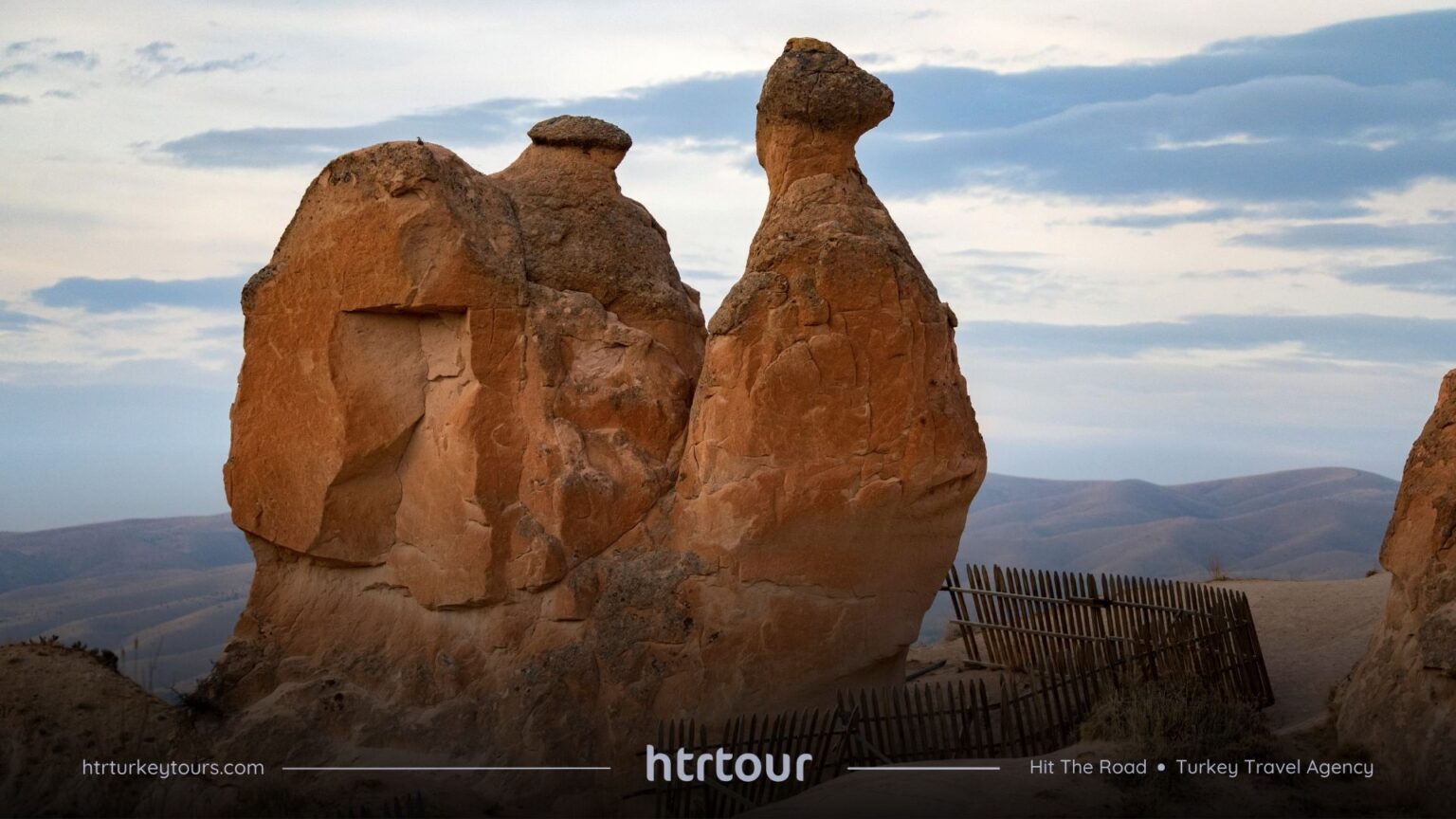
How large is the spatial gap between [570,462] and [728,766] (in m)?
2.43

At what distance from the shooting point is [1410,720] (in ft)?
30.6

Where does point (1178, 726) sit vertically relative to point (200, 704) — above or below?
below

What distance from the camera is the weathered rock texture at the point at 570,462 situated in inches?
411

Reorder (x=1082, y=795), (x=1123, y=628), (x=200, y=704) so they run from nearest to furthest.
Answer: (x=1082, y=795) → (x=200, y=704) → (x=1123, y=628)

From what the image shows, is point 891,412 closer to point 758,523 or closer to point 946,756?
point 758,523

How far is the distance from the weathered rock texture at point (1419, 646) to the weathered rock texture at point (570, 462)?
2959mm

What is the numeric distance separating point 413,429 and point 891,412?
3617mm

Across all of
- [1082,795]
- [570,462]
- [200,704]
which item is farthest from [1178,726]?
[200,704]

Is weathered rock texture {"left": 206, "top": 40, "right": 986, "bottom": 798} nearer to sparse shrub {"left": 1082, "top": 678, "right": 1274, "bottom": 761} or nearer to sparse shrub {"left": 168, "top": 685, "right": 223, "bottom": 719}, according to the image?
sparse shrub {"left": 168, "top": 685, "right": 223, "bottom": 719}

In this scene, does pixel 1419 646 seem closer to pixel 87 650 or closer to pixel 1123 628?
pixel 1123 628

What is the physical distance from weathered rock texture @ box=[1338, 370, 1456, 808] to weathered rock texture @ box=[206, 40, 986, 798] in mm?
2959

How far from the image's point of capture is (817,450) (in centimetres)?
1042

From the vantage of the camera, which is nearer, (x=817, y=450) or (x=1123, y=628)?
(x=817, y=450)

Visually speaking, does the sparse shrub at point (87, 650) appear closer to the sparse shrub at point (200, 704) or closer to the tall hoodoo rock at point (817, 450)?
the sparse shrub at point (200, 704)
